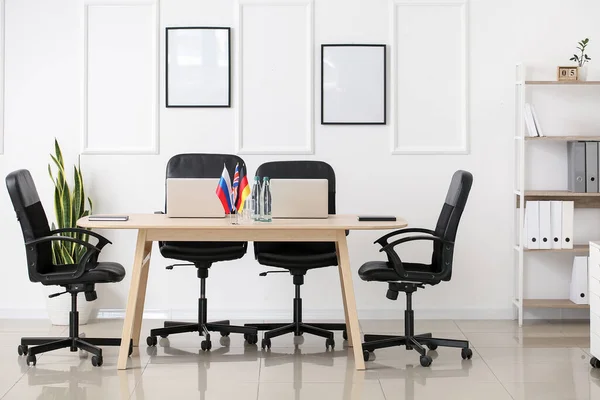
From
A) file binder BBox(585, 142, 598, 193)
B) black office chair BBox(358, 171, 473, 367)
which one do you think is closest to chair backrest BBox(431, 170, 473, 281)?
black office chair BBox(358, 171, 473, 367)

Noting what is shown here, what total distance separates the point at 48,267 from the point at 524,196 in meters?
3.36

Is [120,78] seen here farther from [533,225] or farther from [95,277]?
[533,225]

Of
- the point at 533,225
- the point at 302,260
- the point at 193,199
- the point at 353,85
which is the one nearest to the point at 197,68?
the point at 353,85

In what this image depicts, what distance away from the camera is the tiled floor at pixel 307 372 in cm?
432

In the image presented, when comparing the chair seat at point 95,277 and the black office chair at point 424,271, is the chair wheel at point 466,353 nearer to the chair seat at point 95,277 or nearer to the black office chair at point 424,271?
the black office chair at point 424,271

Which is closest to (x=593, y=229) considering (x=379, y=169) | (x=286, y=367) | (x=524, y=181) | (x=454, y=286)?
(x=524, y=181)

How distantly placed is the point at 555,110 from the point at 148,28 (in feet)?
10.1

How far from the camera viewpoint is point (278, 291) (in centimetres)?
621

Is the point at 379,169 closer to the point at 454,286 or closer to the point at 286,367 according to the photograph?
the point at 454,286

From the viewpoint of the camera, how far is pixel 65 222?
591cm

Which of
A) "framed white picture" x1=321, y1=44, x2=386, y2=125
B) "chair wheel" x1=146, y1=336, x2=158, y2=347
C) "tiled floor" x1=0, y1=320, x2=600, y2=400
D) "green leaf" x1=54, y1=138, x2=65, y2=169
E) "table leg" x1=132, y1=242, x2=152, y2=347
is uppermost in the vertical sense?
"framed white picture" x1=321, y1=44, x2=386, y2=125

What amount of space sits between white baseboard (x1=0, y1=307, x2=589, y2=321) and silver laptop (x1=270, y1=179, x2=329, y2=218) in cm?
138

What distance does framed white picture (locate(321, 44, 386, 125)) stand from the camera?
611 cm

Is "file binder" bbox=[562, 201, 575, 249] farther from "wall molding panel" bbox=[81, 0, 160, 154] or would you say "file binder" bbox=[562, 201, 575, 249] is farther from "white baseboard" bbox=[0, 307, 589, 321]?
"wall molding panel" bbox=[81, 0, 160, 154]
